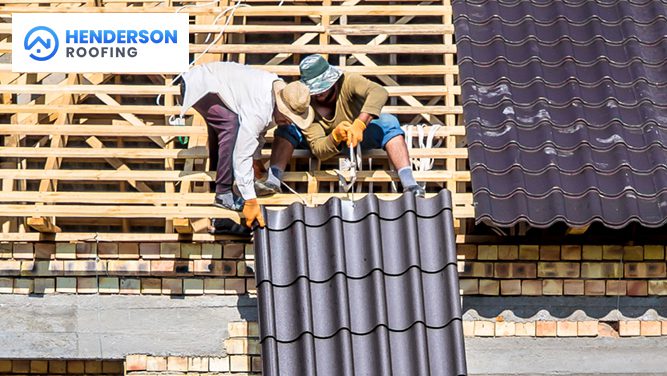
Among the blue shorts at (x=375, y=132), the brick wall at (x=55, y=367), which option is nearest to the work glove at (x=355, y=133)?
the blue shorts at (x=375, y=132)

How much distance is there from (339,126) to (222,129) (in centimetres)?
77

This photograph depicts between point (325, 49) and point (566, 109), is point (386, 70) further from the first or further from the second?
point (566, 109)

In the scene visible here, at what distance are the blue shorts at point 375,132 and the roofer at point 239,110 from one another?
150mm

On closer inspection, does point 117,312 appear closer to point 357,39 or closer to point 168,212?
point 168,212

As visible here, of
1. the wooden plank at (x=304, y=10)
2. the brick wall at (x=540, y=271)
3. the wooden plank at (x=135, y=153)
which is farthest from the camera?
the wooden plank at (x=304, y=10)

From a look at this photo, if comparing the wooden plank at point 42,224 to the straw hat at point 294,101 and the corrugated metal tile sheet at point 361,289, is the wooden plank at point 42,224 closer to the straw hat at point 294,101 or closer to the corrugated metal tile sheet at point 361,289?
the corrugated metal tile sheet at point 361,289

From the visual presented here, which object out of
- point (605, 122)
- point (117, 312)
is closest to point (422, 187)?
point (605, 122)

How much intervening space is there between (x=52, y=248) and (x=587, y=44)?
13.5ft

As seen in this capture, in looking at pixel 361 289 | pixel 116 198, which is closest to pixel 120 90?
pixel 116 198

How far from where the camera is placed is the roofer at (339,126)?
31.0 ft

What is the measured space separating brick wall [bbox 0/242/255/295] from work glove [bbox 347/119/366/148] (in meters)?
1.02

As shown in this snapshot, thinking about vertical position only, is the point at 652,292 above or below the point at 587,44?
below

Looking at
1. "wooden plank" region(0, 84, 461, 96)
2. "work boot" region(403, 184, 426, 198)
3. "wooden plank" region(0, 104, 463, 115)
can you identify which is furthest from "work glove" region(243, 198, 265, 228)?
"wooden plank" region(0, 84, 461, 96)

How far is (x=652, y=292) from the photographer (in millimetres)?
9695
